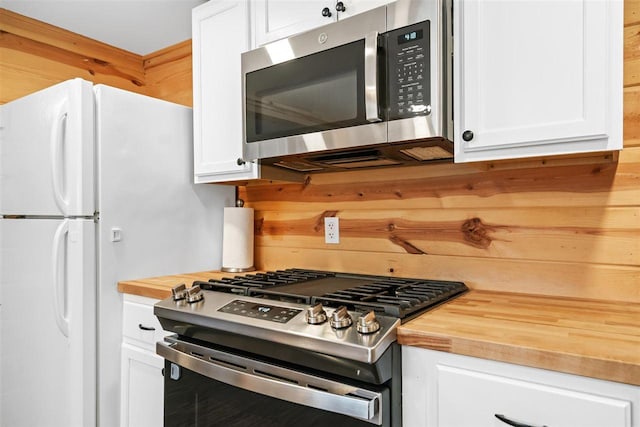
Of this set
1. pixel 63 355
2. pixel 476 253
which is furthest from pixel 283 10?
pixel 63 355

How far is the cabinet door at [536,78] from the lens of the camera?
112 cm

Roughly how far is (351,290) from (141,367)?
0.97 meters

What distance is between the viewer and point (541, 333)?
0.98 metres

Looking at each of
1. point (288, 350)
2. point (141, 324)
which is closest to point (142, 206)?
point (141, 324)

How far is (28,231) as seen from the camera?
1.94 m

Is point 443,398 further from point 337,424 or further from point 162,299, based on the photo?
point 162,299

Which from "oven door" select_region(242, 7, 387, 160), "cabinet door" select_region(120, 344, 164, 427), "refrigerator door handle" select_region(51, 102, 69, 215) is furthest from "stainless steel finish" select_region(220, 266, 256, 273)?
"refrigerator door handle" select_region(51, 102, 69, 215)

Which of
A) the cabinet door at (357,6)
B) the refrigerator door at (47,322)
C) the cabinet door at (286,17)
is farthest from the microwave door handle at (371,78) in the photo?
the refrigerator door at (47,322)

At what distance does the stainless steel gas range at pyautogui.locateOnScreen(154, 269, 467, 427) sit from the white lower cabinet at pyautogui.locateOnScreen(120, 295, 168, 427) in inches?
10.4

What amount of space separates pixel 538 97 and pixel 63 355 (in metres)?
2.01

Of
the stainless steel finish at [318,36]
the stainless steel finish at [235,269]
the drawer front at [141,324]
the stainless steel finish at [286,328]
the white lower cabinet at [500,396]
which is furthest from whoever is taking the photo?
the stainless steel finish at [235,269]

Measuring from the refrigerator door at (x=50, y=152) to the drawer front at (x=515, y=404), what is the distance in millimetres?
1517

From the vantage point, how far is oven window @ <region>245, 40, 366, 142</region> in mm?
1438

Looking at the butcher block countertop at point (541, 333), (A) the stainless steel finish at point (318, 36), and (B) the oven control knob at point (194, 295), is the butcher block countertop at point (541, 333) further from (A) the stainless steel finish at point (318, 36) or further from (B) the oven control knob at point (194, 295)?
(A) the stainless steel finish at point (318, 36)
